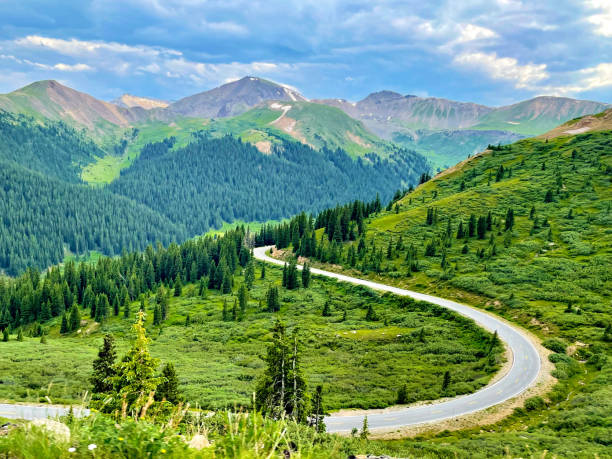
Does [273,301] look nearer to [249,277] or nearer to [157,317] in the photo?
[249,277]

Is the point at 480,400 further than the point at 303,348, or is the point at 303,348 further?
the point at 480,400

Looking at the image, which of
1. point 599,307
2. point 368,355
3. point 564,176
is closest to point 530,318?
point 599,307

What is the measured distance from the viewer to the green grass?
46531 millimetres

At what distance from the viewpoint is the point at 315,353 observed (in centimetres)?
6775

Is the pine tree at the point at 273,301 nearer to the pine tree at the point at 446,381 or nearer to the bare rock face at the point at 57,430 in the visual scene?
the pine tree at the point at 446,381

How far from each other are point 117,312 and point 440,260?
10175 centimetres

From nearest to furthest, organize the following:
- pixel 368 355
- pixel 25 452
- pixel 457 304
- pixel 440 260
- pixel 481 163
→ 1. pixel 25 452
2. pixel 368 355
3. pixel 457 304
4. pixel 440 260
5. pixel 481 163

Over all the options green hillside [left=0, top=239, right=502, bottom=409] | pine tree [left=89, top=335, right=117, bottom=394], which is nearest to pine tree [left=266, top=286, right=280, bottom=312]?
green hillside [left=0, top=239, right=502, bottom=409]

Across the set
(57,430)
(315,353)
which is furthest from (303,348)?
(315,353)

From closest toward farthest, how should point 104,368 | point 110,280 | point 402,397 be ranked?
point 104,368, point 402,397, point 110,280

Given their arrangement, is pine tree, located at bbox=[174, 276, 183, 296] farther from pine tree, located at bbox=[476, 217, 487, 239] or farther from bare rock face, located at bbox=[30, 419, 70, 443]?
bare rock face, located at bbox=[30, 419, 70, 443]

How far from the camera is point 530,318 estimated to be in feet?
227

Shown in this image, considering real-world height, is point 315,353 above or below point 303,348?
below

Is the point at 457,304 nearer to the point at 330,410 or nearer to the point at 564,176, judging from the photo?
the point at 330,410
